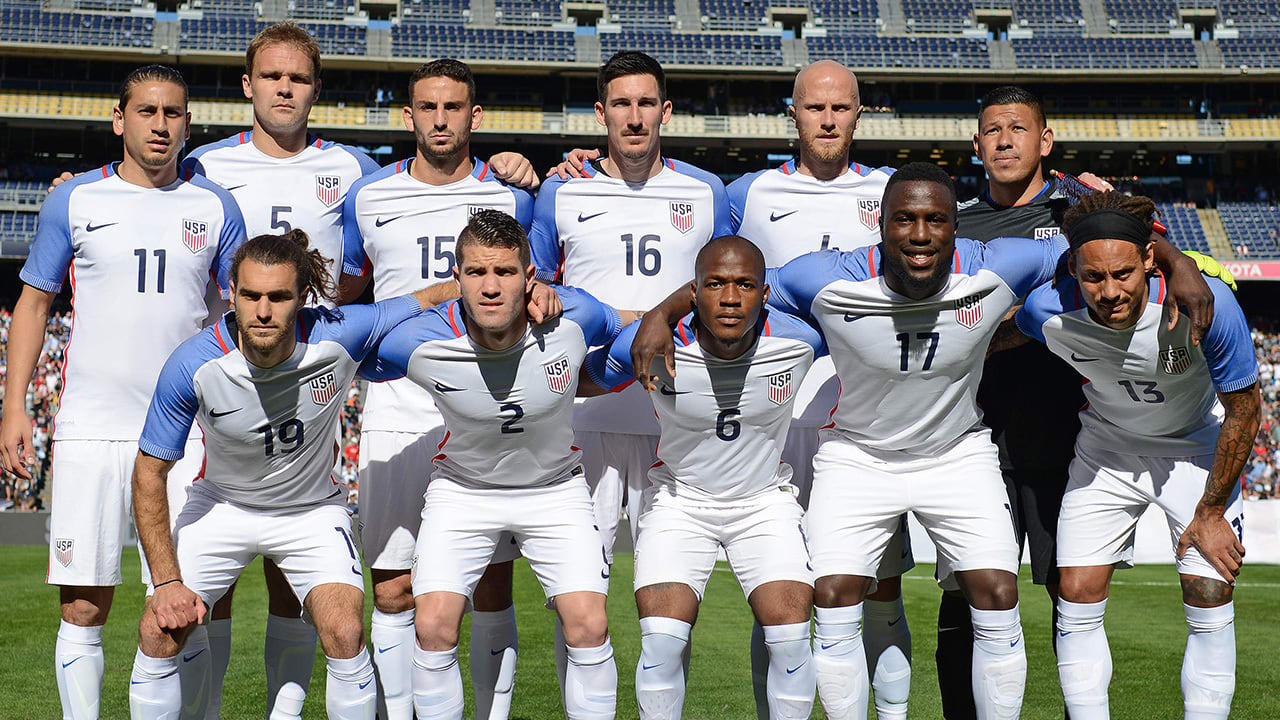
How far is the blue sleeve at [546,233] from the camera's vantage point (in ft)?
16.9

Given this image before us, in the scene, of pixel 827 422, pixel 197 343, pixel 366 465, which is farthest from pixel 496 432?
pixel 827 422

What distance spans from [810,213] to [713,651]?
4338mm

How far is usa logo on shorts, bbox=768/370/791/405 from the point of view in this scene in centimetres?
448

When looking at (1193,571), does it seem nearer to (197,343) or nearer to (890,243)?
(890,243)

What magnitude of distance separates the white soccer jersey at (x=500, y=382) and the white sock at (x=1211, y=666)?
258 cm

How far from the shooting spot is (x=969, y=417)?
177 inches

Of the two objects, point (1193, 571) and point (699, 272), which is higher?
point (699, 272)

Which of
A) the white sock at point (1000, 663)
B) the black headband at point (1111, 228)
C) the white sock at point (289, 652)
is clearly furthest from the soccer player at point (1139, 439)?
the white sock at point (289, 652)

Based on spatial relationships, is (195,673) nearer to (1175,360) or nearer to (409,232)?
(409,232)

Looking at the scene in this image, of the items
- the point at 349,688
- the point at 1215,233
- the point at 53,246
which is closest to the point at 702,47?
the point at 1215,233

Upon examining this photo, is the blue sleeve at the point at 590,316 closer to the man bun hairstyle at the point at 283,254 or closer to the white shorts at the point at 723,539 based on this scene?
the white shorts at the point at 723,539

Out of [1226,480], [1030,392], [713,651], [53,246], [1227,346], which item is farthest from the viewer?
[713,651]

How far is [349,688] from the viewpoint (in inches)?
166

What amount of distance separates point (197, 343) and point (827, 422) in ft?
8.97
